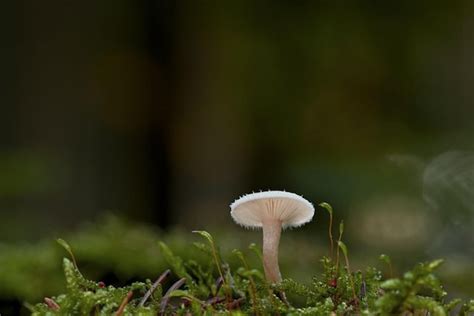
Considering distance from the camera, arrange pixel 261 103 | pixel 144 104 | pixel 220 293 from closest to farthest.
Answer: pixel 220 293
pixel 261 103
pixel 144 104

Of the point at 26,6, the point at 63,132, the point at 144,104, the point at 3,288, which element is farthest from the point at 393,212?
the point at 3,288

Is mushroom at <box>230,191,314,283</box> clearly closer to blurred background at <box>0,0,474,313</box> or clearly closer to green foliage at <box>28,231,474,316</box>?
green foliage at <box>28,231,474,316</box>

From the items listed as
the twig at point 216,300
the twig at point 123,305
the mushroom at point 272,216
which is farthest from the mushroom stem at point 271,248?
the twig at point 123,305

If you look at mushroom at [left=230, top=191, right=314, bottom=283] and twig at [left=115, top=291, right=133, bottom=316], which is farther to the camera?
mushroom at [left=230, top=191, right=314, bottom=283]

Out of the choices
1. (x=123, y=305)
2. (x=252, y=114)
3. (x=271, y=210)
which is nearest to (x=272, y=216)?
(x=271, y=210)

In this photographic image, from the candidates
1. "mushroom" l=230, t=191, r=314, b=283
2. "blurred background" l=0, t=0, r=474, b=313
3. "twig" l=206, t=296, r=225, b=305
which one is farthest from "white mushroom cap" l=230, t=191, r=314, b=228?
"blurred background" l=0, t=0, r=474, b=313

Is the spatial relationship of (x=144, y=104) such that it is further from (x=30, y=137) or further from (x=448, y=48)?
(x=448, y=48)
